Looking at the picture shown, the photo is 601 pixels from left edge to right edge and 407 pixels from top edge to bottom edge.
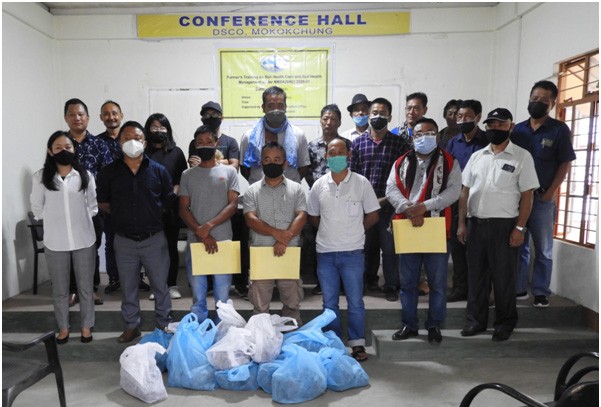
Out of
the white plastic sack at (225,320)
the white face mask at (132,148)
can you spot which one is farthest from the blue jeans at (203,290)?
the white face mask at (132,148)

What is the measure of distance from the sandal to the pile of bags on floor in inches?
8.5

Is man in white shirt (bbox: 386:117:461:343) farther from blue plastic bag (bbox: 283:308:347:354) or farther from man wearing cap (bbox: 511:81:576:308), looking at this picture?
man wearing cap (bbox: 511:81:576:308)

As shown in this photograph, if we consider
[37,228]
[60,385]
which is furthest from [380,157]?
[37,228]

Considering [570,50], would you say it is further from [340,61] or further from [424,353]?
[424,353]

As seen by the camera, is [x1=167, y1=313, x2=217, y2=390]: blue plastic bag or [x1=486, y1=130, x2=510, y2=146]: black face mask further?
[x1=486, y1=130, x2=510, y2=146]: black face mask

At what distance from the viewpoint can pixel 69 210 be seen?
2967mm

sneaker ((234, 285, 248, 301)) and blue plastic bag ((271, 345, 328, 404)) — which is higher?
sneaker ((234, 285, 248, 301))

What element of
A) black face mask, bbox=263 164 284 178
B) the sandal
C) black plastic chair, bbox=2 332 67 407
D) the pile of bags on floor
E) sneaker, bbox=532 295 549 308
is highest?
black face mask, bbox=263 164 284 178

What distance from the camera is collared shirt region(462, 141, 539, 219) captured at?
2838mm

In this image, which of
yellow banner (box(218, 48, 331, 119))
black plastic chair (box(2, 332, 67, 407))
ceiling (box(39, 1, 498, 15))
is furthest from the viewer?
yellow banner (box(218, 48, 331, 119))

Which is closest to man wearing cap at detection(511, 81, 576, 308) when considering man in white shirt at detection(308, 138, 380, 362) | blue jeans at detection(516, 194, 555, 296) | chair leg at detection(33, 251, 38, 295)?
blue jeans at detection(516, 194, 555, 296)

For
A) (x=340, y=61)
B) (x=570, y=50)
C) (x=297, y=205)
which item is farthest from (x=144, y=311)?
(x=570, y=50)

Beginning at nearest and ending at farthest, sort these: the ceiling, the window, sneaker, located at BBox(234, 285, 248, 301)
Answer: the window → sneaker, located at BBox(234, 285, 248, 301) → the ceiling

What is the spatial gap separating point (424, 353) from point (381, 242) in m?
0.94
